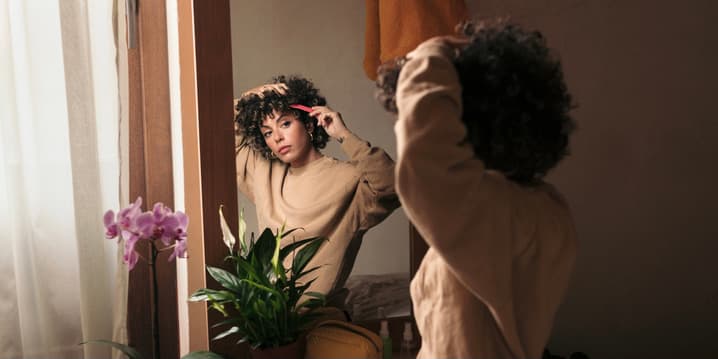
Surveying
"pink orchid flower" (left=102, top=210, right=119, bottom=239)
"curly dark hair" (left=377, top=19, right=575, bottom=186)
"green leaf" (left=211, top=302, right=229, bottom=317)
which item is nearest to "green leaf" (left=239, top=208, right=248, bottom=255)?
"green leaf" (left=211, top=302, right=229, bottom=317)

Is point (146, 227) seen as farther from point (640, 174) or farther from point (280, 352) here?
point (640, 174)

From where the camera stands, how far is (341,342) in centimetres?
135

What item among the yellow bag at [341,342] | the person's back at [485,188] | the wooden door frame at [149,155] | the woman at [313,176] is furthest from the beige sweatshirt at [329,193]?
the person's back at [485,188]

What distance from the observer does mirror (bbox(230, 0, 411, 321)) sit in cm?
142

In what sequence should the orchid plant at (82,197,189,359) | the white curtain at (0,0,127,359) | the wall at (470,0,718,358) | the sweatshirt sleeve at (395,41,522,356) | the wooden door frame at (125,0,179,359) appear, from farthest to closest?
the wall at (470,0,718,358), the wooden door frame at (125,0,179,359), the white curtain at (0,0,127,359), the orchid plant at (82,197,189,359), the sweatshirt sleeve at (395,41,522,356)

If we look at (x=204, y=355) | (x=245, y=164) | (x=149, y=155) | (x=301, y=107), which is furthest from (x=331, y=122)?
(x=204, y=355)

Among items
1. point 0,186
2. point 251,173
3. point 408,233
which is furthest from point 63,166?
point 408,233

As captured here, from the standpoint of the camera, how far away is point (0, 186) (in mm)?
1405

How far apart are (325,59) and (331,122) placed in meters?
0.13

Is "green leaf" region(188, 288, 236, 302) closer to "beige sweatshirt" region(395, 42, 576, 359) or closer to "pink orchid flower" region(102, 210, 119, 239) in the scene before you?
"pink orchid flower" region(102, 210, 119, 239)

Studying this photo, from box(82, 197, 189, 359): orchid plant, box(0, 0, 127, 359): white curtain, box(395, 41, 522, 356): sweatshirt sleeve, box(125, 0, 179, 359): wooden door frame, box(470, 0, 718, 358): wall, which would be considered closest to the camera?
box(395, 41, 522, 356): sweatshirt sleeve

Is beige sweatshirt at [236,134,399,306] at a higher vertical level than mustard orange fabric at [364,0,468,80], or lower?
lower

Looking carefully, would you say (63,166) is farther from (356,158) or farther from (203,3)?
Result: (356,158)

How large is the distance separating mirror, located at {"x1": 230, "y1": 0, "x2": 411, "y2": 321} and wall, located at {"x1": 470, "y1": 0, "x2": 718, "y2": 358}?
46 cm
